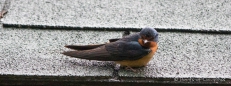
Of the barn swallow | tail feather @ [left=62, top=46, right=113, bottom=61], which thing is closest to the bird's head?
the barn swallow

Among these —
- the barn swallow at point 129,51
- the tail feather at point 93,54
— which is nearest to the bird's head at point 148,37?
the barn swallow at point 129,51

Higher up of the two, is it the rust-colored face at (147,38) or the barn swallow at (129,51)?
the rust-colored face at (147,38)

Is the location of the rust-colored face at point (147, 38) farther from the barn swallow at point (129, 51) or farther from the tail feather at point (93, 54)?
the tail feather at point (93, 54)

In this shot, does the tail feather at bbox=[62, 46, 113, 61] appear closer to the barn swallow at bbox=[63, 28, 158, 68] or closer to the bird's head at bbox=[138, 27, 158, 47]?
the barn swallow at bbox=[63, 28, 158, 68]

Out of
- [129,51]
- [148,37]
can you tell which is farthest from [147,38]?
[129,51]

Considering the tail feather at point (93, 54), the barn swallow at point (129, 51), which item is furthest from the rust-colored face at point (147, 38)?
the tail feather at point (93, 54)

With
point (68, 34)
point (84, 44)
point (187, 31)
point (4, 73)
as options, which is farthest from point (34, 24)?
point (187, 31)

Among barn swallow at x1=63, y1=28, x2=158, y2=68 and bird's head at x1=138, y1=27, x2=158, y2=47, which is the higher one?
bird's head at x1=138, y1=27, x2=158, y2=47
